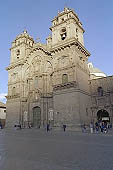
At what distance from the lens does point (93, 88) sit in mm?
31938

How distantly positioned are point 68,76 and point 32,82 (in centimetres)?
1032

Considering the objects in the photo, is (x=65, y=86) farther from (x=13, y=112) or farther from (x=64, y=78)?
(x=13, y=112)

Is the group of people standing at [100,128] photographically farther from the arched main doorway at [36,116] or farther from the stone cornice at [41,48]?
the stone cornice at [41,48]

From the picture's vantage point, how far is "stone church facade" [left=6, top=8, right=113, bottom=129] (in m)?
27.3

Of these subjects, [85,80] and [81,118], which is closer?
[81,118]

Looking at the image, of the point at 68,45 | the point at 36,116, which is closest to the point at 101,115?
the point at 36,116

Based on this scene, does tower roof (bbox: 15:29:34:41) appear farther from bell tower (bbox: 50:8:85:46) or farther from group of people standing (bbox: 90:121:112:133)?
group of people standing (bbox: 90:121:112:133)

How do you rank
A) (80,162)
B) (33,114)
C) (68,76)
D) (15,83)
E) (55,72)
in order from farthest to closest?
(15,83) → (33,114) → (55,72) → (68,76) → (80,162)

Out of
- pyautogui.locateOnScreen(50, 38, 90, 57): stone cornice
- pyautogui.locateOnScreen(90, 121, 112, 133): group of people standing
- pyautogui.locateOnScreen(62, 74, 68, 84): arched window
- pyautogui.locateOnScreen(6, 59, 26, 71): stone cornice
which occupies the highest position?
pyautogui.locateOnScreen(50, 38, 90, 57): stone cornice

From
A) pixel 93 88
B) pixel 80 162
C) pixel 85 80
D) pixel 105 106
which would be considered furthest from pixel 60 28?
pixel 80 162

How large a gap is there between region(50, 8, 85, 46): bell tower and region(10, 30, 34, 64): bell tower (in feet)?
30.9

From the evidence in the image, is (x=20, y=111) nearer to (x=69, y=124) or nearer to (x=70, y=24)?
(x=69, y=124)

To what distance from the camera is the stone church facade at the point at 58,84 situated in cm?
2731

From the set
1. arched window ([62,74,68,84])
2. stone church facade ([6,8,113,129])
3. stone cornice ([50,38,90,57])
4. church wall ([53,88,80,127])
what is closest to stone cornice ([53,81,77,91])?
stone church facade ([6,8,113,129])
